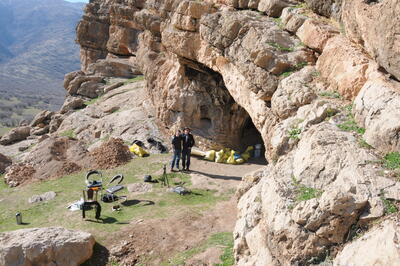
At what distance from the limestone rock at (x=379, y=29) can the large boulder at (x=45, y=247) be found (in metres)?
9.82

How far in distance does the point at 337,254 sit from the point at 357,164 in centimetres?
199

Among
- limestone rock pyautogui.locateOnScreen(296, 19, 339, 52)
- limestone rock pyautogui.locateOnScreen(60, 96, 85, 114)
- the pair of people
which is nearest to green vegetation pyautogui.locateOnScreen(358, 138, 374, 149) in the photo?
limestone rock pyautogui.locateOnScreen(296, 19, 339, 52)

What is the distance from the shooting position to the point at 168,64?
22469 millimetres

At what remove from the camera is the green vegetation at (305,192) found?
754cm

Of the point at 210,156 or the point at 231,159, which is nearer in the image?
the point at 231,159

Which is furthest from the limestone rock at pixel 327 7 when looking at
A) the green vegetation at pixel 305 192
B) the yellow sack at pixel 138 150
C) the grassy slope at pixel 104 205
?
the yellow sack at pixel 138 150

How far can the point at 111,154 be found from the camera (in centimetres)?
1942

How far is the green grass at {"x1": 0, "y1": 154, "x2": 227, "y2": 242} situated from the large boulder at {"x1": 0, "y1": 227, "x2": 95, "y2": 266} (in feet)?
3.05

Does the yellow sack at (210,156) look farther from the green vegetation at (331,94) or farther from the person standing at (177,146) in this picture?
the green vegetation at (331,94)

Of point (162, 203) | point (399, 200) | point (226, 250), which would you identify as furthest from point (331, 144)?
point (162, 203)

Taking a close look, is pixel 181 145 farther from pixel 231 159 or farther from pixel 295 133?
pixel 295 133

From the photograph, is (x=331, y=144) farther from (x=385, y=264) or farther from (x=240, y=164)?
(x=240, y=164)

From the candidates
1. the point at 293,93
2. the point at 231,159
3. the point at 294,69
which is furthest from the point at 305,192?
the point at 231,159

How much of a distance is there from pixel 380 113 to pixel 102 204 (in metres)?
10.6
